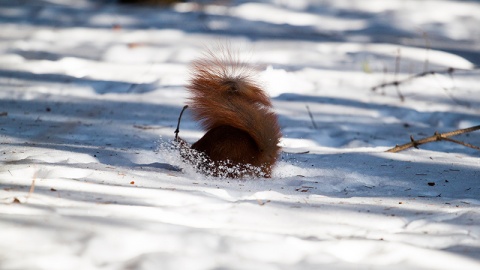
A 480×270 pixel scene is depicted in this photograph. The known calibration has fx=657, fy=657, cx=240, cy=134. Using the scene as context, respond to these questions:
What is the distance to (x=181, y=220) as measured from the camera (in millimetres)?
2771

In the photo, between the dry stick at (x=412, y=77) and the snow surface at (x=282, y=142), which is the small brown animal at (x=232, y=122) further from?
the dry stick at (x=412, y=77)

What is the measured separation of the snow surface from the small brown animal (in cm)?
10

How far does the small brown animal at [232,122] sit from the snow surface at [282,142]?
0.34 feet

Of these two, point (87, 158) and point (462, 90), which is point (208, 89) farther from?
point (462, 90)

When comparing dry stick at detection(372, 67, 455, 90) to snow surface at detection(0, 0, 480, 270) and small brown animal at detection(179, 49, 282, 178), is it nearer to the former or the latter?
snow surface at detection(0, 0, 480, 270)

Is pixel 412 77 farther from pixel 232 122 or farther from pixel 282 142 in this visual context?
pixel 232 122

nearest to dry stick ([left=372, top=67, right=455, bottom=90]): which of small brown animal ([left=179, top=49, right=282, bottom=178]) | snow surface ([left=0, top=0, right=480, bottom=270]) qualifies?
snow surface ([left=0, top=0, right=480, bottom=270])

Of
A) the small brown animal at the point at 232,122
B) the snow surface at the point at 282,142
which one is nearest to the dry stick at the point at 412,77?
the snow surface at the point at 282,142

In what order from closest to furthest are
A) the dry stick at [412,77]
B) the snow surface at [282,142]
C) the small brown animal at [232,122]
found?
the snow surface at [282,142]
the small brown animal at [232,122]
the dry stick at [412,77]

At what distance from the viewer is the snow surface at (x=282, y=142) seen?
2.53 meters

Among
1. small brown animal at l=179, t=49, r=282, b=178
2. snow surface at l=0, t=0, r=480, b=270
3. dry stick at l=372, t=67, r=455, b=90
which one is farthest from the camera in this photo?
dry stick at l=372, t=67, r=455, b=90

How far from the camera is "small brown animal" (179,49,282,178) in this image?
3.65 meters

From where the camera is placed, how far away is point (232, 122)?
3.67 m

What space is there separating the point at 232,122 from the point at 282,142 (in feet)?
4.74
